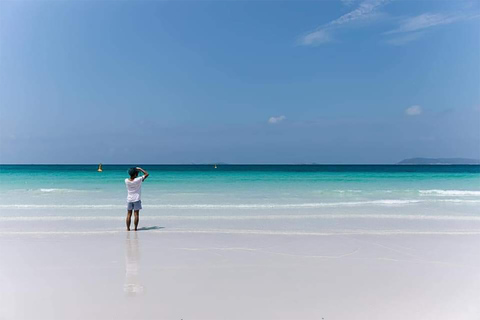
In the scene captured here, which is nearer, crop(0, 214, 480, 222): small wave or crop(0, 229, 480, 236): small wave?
crop(0, 229, 480, 236): small wave

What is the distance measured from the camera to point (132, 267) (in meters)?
6.61

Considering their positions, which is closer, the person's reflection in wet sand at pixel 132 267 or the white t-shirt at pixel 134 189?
the person's reflection in wet sand at pixel 132 267

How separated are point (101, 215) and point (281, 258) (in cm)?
806

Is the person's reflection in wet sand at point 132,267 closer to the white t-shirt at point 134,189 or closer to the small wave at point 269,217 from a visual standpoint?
the white t-shirt at point 134,189

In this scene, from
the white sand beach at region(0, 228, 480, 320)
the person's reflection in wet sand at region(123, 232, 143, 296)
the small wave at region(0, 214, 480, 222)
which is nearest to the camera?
the white sand beach at region(0, 228, 480, 320)

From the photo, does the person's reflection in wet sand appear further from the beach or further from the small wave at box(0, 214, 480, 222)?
the small wave at box(0, 214, 480, 222)

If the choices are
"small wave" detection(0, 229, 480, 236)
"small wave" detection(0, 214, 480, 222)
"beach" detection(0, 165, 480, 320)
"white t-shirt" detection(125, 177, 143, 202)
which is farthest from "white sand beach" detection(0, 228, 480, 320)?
"small wave" detection(0, 214, 480, 222)

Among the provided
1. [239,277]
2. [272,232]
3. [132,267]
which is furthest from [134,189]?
[239,277]

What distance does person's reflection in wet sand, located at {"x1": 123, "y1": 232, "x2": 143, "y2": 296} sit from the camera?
547 centimetres

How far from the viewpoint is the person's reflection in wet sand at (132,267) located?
215 inches

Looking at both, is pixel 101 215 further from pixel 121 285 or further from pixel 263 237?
pixel 121 285

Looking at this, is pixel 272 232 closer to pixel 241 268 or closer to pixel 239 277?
pixel 241 268

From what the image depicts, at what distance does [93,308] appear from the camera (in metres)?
4.82

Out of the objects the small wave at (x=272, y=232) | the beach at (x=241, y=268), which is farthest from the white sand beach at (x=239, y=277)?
the small wave at (x=272, y=232)
